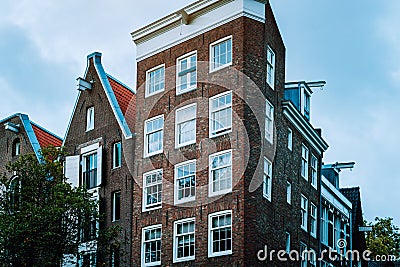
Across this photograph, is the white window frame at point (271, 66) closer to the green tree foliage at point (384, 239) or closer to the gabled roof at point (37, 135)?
the gabled roof at point (37, 135)

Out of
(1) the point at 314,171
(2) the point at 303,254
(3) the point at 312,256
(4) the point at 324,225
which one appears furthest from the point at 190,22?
(4) the point at 324,225

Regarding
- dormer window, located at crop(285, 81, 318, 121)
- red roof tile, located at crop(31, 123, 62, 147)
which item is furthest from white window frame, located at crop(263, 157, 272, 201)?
red roof tile, located at crop(31, 123, 62, 147)

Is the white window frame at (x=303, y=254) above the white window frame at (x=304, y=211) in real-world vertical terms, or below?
below

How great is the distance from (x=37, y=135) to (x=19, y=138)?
1.33 metres

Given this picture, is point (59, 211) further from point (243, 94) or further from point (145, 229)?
point (243, 94)

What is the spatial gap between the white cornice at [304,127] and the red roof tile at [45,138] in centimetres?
1416

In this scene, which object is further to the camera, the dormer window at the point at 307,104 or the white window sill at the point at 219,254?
the dormer window at the point at 307,104

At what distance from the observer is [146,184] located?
120 feet

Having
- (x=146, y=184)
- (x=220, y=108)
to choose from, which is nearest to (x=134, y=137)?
(x=146, y=184)

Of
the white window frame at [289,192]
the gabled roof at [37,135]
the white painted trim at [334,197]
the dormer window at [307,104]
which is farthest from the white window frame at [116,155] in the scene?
the white painted trim at [334,197]

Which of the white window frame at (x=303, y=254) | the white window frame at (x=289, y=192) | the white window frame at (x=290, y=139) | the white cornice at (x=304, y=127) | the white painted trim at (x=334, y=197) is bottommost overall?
the white window frame at (x=303, y=254)

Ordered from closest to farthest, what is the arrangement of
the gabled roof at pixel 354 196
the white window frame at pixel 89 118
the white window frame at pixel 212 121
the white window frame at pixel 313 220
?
the white window frame at pixel 212 121 → the white window frame at pixel 313 220 → the white window frame at pixel 89 118 → the gabled roof at pixel 354 196

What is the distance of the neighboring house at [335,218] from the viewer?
42.1m

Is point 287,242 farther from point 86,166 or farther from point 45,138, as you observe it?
point 45,138
